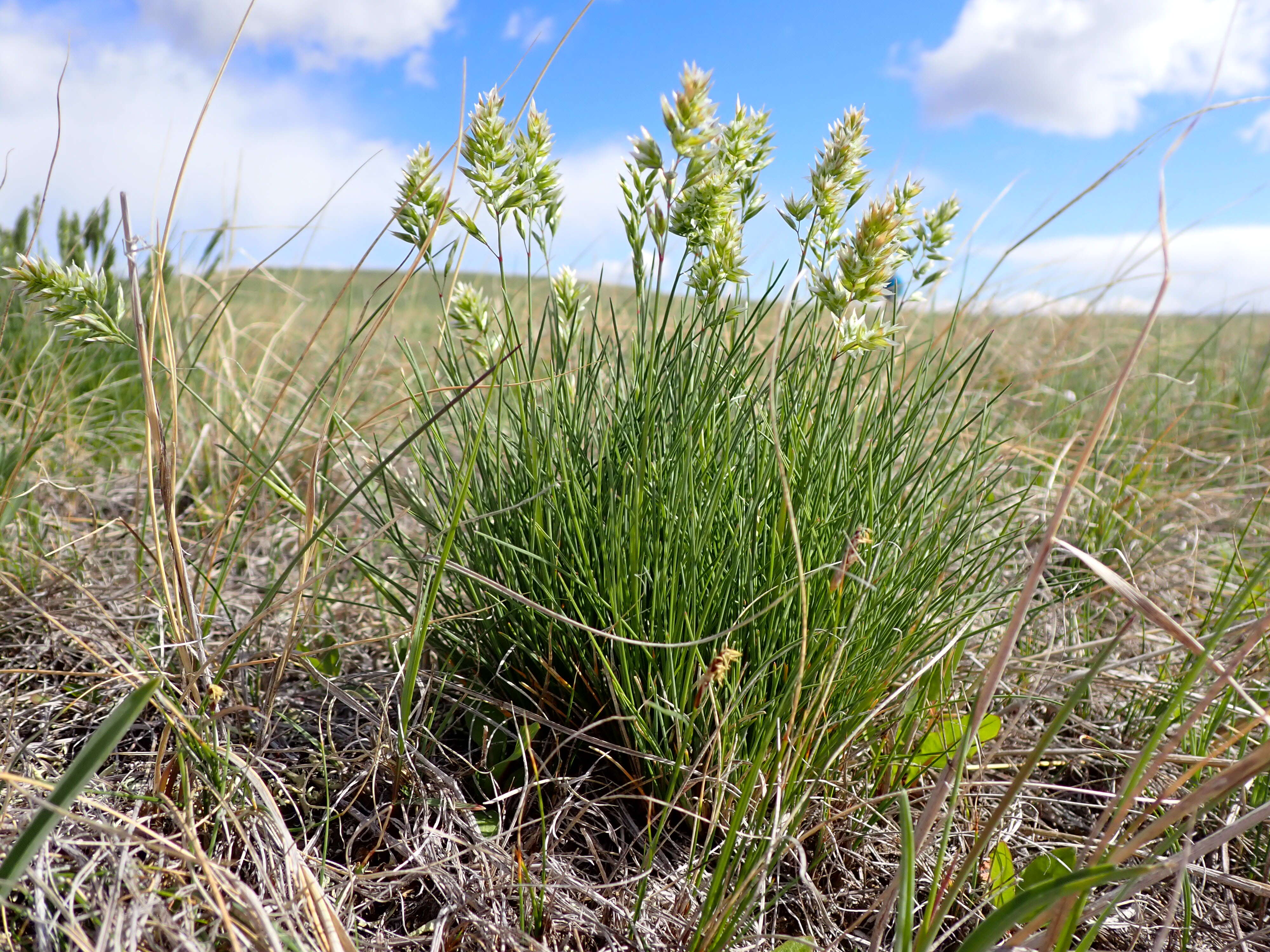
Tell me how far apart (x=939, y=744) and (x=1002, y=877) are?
0.23 m

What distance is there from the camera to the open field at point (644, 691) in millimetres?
995

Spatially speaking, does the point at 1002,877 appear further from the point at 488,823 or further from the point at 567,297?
the point at 567,297

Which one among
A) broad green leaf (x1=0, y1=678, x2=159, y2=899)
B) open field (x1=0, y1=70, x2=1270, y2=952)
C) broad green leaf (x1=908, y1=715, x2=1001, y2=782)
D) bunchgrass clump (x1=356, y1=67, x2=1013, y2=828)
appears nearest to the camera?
broad green leaf (x1=0, y1=678, x2=159, y2=899)

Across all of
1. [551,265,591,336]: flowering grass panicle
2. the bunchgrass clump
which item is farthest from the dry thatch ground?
[551,265,591,336]: flowering grass panicle

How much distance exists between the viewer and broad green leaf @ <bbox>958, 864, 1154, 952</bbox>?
75 cm

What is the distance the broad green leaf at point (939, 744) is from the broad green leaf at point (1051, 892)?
1.78 feet

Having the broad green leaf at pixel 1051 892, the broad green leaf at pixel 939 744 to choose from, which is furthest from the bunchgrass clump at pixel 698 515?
the broad green leaf at pixel 1051 892

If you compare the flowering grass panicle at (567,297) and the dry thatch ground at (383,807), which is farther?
the flowering grass panicle at (567,297)

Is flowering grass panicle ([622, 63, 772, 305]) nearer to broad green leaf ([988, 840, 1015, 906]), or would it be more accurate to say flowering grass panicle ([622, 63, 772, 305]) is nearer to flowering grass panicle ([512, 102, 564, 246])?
flowering grass panicle ([512, 102, 564, 246])

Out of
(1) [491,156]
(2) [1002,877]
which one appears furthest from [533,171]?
(2) [1002,877]

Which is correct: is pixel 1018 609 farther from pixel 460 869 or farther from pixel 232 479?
pixel 232 479

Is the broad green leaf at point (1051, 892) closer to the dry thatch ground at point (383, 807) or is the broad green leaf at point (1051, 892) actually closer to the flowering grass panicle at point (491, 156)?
the dry thatch ground at point (383, 807)

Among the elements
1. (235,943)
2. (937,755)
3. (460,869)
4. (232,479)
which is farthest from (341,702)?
(232,479)

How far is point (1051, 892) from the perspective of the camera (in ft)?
2.51
